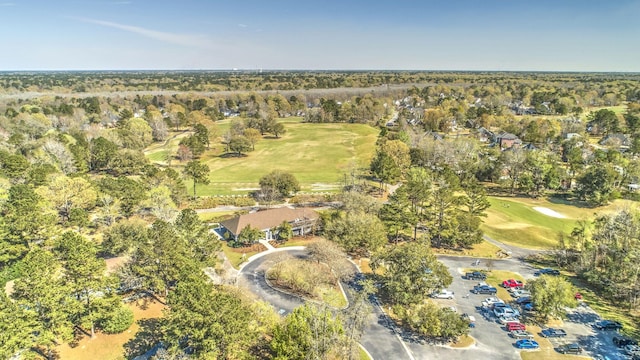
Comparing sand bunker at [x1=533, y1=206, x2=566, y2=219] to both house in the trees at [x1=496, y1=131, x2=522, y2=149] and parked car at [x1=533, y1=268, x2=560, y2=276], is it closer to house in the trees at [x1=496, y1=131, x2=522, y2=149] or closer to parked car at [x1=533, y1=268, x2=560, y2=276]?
parked car at [x1=533, y1=268, x2=560, y2=276]

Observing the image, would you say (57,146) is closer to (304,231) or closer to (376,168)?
(304,231)

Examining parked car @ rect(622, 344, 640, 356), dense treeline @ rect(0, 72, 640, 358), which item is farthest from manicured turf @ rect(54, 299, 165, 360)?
parked car @ rect(622, 344, 640, 356)

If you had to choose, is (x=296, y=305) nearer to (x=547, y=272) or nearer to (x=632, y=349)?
(x=632, y=349)

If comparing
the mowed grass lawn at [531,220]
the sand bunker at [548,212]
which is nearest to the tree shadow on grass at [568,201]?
the mowed grass lawn at [531,220]

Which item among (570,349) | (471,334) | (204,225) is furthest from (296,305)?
(570,349)

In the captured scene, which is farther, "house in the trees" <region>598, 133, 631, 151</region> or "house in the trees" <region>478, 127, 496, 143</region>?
"house in the trees" <region>478, 127, 496, 143</region>

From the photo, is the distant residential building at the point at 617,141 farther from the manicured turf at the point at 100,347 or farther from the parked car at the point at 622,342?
the manicured turf at the point at 100,347
